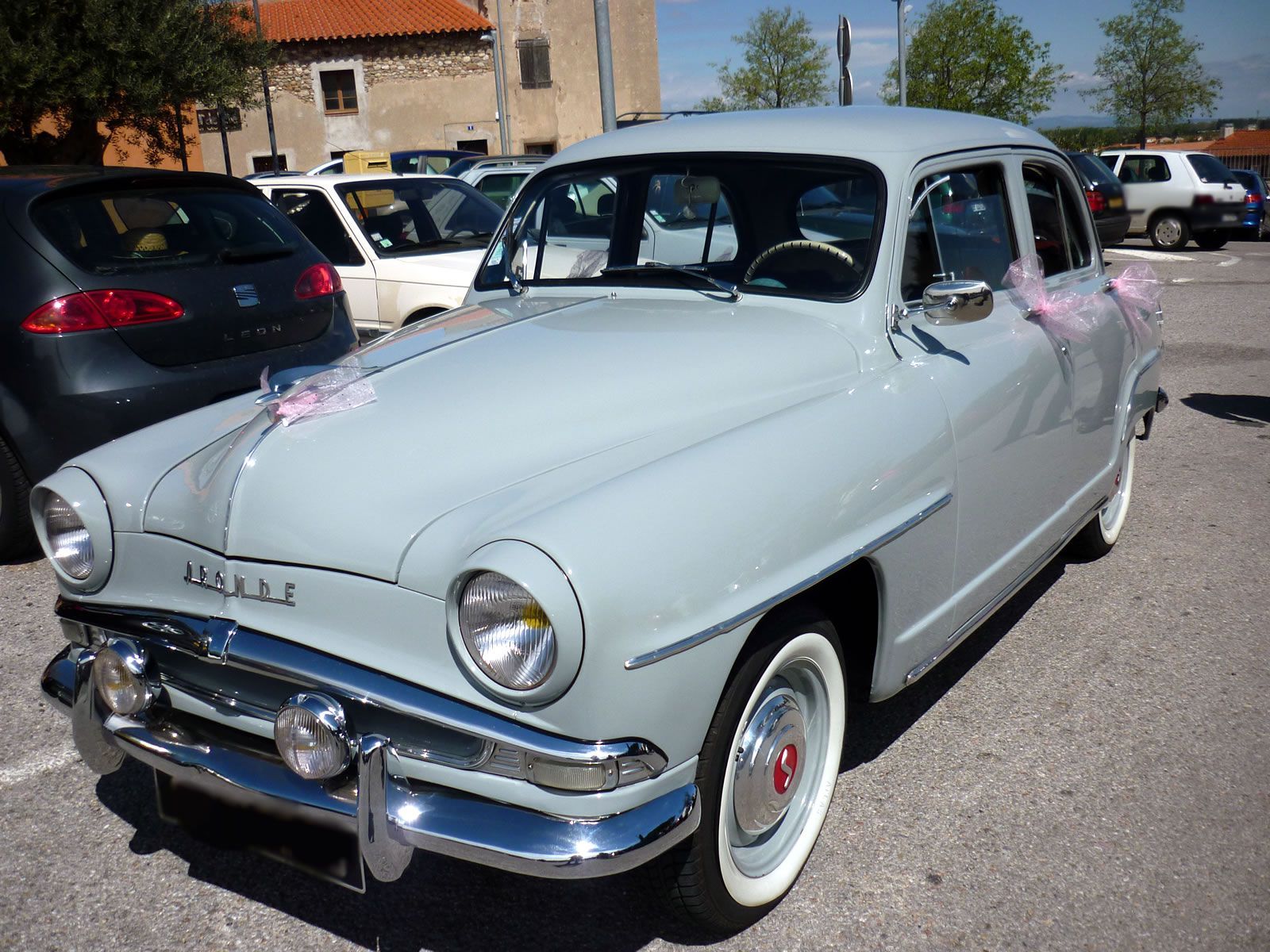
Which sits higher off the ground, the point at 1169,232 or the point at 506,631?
the point at 506,631

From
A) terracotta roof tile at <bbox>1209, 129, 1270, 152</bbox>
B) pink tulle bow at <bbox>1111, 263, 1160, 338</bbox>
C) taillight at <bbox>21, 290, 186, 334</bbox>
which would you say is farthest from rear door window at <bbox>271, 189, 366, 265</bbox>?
terracotta roof tile at <bbox>1209, 129, 1270, 152</bbox>

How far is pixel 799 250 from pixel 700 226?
17.1 inches

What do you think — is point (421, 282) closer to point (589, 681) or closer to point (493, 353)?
point (493, 353)

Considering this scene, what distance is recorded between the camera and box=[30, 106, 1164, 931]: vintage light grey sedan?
2.01m

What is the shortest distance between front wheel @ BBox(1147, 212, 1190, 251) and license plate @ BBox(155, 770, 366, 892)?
62.3 ft

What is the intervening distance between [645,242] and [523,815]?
221 centimetres

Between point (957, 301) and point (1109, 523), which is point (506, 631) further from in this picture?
point (1109, 523)

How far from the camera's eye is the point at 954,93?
4066 cm

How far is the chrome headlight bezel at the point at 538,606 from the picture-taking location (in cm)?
191

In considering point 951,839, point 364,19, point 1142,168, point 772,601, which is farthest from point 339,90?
point 772,601

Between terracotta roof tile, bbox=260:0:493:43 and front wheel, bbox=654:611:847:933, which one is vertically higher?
terracotta roof tile, bbox=260:0:493:43

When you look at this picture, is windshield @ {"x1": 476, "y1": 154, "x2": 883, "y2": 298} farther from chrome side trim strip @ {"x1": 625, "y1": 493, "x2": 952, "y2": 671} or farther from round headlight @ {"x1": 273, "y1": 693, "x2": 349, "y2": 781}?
round headlight @ {"x1": 273, "y1": 693, "x2": 349, "y2": 781}

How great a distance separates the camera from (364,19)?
36938mm

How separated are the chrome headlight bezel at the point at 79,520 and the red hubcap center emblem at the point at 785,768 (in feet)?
5.15
